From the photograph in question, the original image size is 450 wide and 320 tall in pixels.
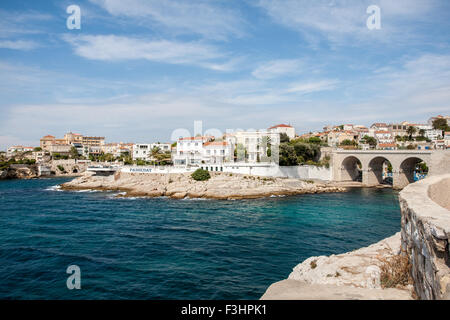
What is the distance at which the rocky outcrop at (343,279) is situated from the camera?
804 cm

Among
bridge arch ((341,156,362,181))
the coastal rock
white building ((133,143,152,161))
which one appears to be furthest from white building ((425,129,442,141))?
the coastal rock

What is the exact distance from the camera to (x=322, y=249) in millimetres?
17938

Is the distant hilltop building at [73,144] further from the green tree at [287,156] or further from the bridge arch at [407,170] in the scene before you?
the bridge arch at [407,170]

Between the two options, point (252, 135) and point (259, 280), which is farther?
point (252, 135)

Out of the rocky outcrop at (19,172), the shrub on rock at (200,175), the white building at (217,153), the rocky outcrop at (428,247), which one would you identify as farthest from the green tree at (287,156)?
the rocky outcrop at (19,172)

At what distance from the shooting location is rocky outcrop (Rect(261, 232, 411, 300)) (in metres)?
8.04

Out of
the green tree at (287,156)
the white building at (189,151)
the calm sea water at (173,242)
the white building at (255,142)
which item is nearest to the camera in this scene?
the calm sea water at (173,242)

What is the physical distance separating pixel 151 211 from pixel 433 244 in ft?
93.0

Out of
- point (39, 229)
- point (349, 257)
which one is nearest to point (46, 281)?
point (39, 229)

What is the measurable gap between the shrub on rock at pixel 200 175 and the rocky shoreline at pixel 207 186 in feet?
2.41

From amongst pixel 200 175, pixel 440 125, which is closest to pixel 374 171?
pixel 200 175

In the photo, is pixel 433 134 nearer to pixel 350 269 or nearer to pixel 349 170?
pixel 349 170

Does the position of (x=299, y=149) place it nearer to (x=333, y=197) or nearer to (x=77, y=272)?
(x=333, y=197)

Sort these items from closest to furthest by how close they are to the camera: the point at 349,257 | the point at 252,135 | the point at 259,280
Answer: the point at 349,257 < the point at 259,280 < the point at 252,135
